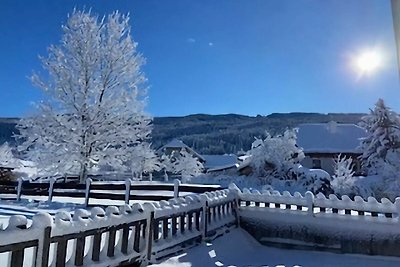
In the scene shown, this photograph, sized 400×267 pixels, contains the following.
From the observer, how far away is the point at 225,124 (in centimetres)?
8100

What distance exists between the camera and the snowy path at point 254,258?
5.43m

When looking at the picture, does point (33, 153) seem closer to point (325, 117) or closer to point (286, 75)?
point (286, 75)

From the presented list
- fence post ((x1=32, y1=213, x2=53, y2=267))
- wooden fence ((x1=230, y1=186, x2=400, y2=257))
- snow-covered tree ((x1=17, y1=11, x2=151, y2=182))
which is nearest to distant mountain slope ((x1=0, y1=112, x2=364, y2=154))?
snow-covered tree ((x1=17, y1=11, x2=151, y2=182))

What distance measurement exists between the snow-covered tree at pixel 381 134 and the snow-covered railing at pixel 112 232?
1652cm

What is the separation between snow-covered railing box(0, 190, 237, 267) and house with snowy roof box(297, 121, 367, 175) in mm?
23967

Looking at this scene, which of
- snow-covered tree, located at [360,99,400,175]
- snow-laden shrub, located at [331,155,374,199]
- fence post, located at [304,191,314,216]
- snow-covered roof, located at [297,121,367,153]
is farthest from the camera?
snow-covered roof, located at [297,121,367,153]

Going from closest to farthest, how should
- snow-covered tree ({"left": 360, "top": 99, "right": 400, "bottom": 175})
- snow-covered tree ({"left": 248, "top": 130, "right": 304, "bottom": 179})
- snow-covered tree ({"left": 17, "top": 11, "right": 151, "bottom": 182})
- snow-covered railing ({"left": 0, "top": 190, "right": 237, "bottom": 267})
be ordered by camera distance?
snow-covered railing ({"left": 0, "top": 190, "right": 237, "bottom": 267})
snow-covered tree ({"left": 17, "top": 11, "right": 151, "bottom": 182})
snow-covered tree ({"left": 360, "top": 99, "right": 400, "bottom": 175})
snow-covered tree ({"left": 248, "top": 130, "right": 304, "bottom": 179})

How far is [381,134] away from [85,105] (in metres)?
16.6

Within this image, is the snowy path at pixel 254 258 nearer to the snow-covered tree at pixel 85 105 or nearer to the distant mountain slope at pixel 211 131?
the snow-covered tree at pixel 85 105

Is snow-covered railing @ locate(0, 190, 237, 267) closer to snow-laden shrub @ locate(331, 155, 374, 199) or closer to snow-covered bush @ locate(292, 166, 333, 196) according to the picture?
snow-covered bush @ locate(292, 166, 333, 196)

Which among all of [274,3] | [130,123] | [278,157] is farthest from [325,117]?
[274,3]

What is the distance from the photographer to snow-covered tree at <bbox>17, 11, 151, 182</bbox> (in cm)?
1363

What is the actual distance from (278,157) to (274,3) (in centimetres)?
1801

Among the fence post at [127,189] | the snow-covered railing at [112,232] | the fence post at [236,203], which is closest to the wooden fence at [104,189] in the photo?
the fence post at [127,189]
